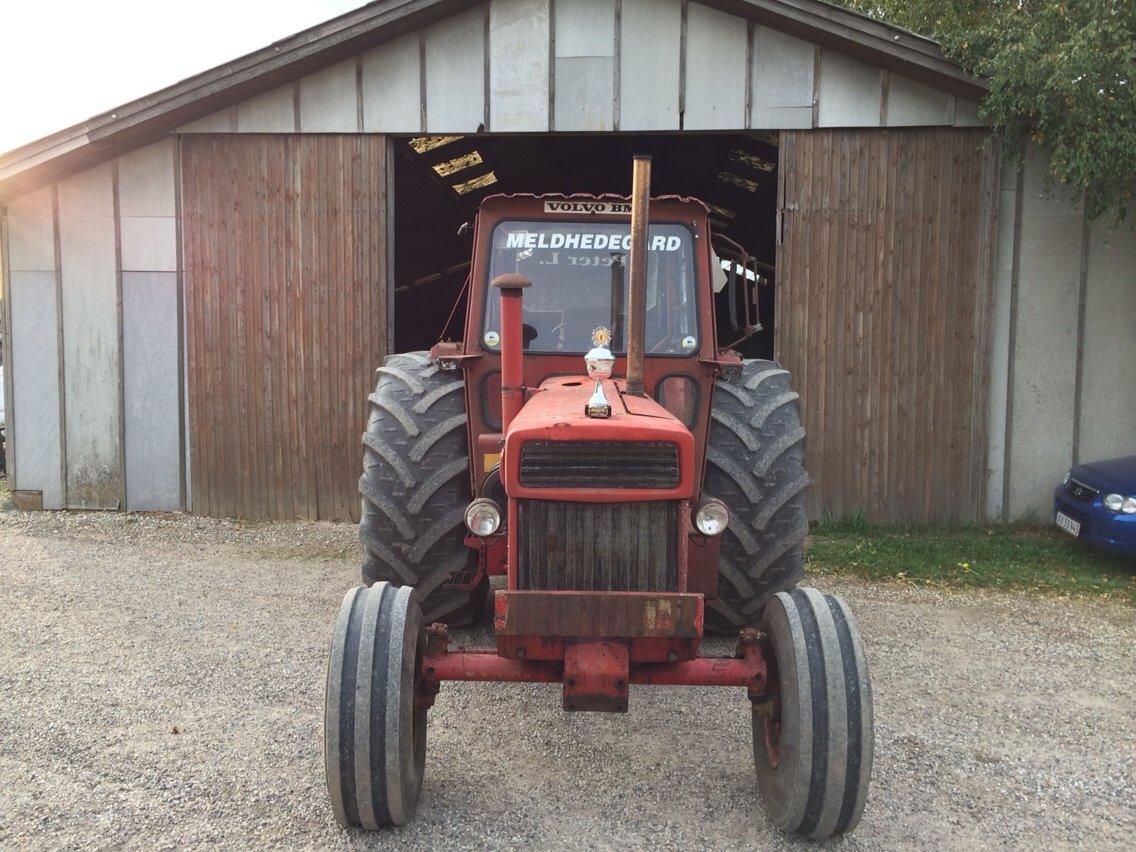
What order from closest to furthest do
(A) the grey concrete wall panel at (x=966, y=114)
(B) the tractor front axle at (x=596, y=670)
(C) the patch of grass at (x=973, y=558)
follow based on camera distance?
(B) the tractor front axle at (x=596, y=670) < (C) the patch of grass at (x=973, y=558) < (A) the grey concrete wall panel at (x=966, y=114)

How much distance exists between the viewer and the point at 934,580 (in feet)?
22.8

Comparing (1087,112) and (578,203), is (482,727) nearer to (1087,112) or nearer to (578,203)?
(578,203)

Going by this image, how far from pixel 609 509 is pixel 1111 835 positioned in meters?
2.17

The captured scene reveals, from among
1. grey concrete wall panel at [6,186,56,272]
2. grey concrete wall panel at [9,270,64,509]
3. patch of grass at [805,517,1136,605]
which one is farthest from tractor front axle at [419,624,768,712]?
grey concrete wall panel at [6,186,56,272]

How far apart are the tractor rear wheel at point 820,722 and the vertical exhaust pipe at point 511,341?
128cm

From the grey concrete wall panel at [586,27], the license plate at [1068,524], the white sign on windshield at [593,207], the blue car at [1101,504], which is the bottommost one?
the license plate at [1068,524]

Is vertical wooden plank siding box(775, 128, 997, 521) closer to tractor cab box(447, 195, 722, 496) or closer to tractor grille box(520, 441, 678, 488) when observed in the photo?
tractor cab box(447, 195, 722, 496)

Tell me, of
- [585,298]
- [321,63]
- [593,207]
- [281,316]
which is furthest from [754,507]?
[321,63]

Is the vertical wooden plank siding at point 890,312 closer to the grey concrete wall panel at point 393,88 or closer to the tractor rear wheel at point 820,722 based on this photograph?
the grey concrete wall panel at point 393,88

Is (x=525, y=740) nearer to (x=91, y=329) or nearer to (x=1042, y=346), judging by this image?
(x=1042, y=346)

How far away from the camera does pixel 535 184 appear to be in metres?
13.2

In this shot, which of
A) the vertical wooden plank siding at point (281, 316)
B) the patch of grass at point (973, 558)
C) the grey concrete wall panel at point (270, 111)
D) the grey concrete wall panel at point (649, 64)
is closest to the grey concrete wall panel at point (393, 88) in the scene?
the vertical wooden plank siding at point (281, 316)

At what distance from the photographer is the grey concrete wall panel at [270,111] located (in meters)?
8.50

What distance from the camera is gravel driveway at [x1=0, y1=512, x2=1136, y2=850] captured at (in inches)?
136
